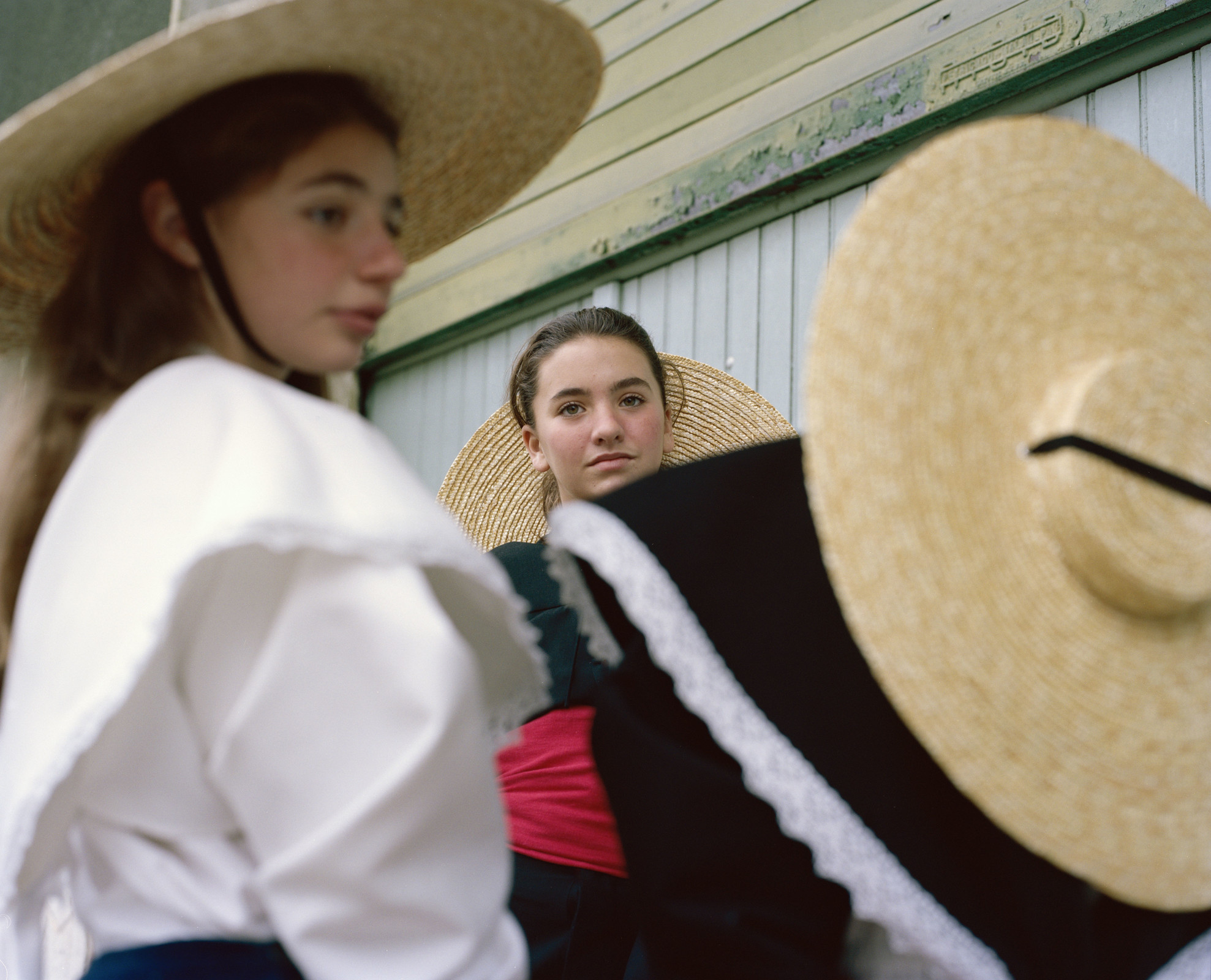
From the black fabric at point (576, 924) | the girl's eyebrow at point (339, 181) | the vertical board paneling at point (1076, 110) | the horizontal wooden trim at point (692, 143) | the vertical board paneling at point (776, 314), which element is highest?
the horizontal wooden trim at point (692, 143)

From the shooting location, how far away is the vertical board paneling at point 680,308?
3594mm

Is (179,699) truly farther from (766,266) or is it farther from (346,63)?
(766,266)

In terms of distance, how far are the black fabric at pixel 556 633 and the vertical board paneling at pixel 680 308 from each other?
163 centimetres

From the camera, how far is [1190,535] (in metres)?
1.19

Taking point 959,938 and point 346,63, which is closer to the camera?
point 959,938

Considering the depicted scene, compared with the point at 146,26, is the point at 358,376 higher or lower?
lower

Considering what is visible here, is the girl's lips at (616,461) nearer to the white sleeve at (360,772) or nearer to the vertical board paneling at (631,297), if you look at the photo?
the white sleeve at (360,772)

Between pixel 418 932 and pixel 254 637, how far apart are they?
0.81 feet

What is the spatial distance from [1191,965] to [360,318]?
1.06 meters

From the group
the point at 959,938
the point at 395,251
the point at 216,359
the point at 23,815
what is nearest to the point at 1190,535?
the point at 959,938

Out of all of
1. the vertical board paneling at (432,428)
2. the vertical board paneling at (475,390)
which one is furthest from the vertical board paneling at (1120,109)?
the vertical board paneling at (432,428)

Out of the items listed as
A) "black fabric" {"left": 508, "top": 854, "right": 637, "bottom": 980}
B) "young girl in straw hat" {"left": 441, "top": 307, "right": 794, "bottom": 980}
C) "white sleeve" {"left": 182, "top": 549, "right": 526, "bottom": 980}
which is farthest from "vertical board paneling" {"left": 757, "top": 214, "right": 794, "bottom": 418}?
"white sleeve" {"left": 182, "top": 549, "right": 526, "bottom": 980}

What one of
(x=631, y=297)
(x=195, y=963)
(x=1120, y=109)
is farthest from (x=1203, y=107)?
(x=195, y=963)

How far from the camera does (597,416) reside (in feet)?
7.20
